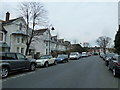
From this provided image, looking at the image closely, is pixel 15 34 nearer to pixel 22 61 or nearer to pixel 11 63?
pixel 22 61

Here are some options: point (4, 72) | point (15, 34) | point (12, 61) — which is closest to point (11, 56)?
point (12, 61)

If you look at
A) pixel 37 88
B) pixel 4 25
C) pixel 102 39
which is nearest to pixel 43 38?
pixel 4 25

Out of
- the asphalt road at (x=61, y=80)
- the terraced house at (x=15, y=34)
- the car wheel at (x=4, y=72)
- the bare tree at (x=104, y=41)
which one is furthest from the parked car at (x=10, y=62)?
the bare tree at (x=104, y=41)

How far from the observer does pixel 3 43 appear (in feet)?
106

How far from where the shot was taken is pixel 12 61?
11.8 meters

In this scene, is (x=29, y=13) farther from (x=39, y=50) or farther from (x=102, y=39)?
(x=102, y=39)

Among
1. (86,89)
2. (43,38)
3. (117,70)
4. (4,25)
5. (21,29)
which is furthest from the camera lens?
(43,38)

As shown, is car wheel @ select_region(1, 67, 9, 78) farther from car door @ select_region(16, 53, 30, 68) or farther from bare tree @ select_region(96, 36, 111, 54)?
bare tree @ select_region(96, 36, 111, 54)

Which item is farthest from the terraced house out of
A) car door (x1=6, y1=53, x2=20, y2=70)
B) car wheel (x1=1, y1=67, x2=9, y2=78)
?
car wheel (x1=1, y1=67, x2=9, y2=78)

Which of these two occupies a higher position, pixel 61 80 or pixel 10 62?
pixel 10 62

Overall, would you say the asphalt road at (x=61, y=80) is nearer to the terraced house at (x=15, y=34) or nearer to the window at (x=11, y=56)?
the window at (x=11, y=56)

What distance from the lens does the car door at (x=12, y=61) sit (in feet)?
38.1

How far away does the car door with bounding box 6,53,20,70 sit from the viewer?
1160cm

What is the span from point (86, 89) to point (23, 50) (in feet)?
107
